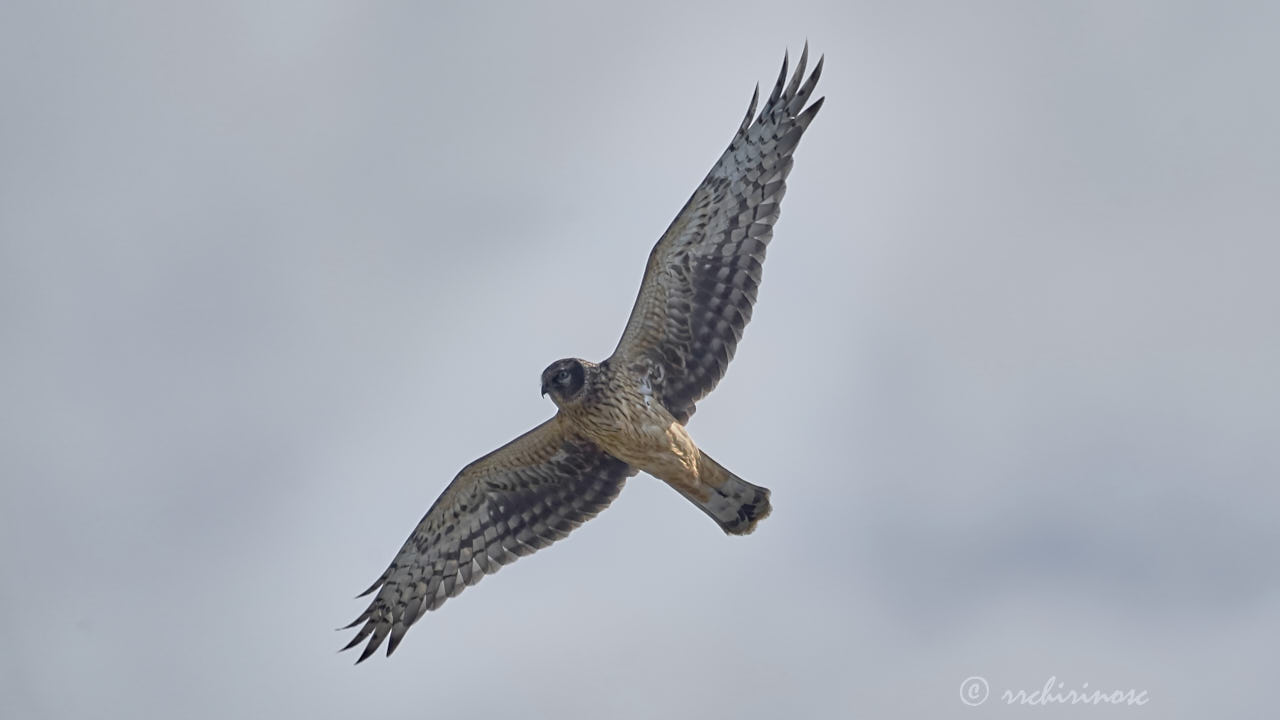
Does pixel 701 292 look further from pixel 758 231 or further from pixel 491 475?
pixel 491 475

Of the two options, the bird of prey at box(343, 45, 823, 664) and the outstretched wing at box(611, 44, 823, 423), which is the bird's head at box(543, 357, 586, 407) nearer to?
the bird of prey at box(343, 45, 823, 664)

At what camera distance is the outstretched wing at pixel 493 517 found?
15.9m

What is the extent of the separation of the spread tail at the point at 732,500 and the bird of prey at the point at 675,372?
0.01 meters

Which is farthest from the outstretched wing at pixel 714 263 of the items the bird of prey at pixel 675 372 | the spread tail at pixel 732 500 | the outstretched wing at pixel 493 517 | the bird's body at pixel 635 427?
the outstretched wing at pixel 493 517

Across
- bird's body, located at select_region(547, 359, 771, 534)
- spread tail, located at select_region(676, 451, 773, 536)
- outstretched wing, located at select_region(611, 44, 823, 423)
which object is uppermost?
outstretched wing, located at select_region(611, 44, 823, 423)

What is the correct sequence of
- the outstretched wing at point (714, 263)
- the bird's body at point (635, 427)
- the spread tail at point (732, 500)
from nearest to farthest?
the bird's body at point (635, 427)
the outstretched wing at point (714, 263)
the spread tail at point (732, 500)

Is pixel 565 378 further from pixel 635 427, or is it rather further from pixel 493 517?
pixel 493 517

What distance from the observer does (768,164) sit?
15.2m

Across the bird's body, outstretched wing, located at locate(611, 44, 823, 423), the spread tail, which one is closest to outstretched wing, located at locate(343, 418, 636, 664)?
the bird's body

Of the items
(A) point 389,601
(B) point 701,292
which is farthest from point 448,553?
(B) point 701,292

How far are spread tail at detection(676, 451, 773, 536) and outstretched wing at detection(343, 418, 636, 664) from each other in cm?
74

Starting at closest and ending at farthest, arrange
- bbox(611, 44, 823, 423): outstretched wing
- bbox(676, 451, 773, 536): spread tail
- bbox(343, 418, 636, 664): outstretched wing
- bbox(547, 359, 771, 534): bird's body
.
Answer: bbox(547, 359, 771, 534): bird's body, bbox(611, 44, 823, 423): outstretched wing, bbox(676, 451, 773, 536): spread tail, bbox(343, 418, 636, 664): outstretched wing

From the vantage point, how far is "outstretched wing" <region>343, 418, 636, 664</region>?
1587 centimetres

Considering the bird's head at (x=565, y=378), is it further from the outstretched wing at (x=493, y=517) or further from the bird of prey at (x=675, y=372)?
the outstretched wing at (x=493, y=517)
